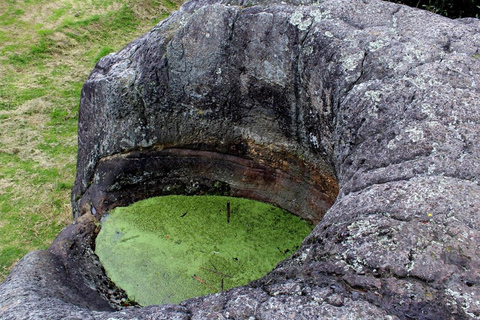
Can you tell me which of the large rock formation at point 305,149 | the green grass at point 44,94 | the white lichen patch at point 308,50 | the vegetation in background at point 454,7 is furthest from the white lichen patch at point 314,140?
the green grass at point 44,94

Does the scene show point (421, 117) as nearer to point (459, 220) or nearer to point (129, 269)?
point (459, 220)

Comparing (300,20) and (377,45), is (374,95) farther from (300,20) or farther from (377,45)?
(300,20)

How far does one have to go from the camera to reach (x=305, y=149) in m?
2.23

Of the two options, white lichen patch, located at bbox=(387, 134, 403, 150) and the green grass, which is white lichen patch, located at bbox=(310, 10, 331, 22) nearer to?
white lichen patch, located at bbox=(387, 134, 403, 150)

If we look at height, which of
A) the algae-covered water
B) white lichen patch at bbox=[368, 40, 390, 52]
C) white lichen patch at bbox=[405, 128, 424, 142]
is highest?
white lichen patch at bbox=[368, 40, 390, 52]

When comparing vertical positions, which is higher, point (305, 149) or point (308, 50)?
point (308, 50)

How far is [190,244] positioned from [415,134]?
4.65 feet

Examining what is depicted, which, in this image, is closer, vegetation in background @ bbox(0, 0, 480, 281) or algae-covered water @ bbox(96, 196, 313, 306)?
algae-covered water @ bbox(96, 196, 313, 306)

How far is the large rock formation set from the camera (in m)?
1.03

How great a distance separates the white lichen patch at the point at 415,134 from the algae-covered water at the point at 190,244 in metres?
1.12

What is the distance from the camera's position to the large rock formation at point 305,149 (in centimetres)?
103

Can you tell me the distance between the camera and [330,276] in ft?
3.48

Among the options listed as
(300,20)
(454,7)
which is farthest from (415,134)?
(454,7)

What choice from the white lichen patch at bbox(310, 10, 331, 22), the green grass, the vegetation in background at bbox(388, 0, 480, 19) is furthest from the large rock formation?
the vegetation in background at bbox(388, 0, 480, 19)
